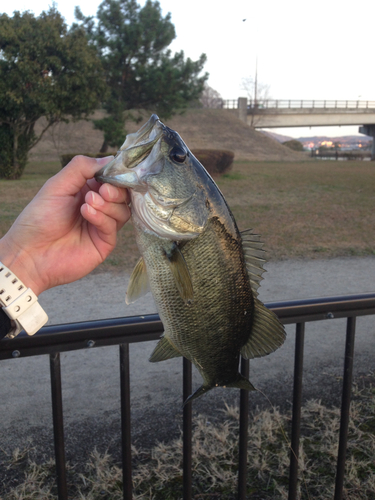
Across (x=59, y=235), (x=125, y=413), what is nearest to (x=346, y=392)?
(x=125, y=413)

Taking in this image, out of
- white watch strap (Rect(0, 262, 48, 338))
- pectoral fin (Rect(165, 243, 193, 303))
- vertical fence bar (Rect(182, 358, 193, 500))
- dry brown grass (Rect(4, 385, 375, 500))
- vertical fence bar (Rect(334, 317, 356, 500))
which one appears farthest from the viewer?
dry brown grass (Rect(4, 385, 375, 500))

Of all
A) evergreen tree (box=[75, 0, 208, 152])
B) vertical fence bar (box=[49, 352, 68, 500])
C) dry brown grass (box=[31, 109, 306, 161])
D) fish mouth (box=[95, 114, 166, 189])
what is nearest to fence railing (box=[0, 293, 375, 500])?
vertical fence bar (box=[49, 352, 68, 500])

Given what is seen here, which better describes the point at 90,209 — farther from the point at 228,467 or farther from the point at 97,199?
the point at 228,467

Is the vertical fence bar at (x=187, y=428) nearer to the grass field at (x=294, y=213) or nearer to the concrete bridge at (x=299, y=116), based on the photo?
the grass field at (x=294, y=213)

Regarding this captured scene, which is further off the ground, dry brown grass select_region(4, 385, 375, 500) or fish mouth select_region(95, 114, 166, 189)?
fish mouth select_region(95, 114, 166, 189)

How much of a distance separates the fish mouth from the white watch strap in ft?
1.65

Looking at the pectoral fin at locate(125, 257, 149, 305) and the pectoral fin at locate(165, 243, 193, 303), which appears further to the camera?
the pectoral fin at locate(125, 257, 149, 305)

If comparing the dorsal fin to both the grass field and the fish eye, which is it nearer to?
the fish eye

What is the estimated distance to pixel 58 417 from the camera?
1765 millimetres

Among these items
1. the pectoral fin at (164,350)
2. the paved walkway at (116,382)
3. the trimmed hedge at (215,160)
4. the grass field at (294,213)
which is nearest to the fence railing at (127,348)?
the pectoral fin at (164,350)

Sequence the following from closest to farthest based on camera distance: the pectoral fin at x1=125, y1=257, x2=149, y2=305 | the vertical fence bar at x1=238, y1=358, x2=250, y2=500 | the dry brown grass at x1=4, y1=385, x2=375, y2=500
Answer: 1. the pectoral fin at x1=125, y1=257, x2=149, y2=305
2. the vertical fence bar at x1=238, y1=358, x2=250, y2=500
3. the dry brown grass at x1=4, y1=385, x2=375, y2=500

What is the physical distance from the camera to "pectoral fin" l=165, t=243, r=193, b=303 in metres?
1.11

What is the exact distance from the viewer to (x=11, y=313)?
4.68 feet

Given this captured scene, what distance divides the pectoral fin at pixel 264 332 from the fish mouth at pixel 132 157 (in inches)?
19.2
